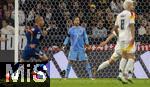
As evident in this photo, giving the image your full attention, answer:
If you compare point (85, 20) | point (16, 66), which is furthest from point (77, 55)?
point (16, 66)

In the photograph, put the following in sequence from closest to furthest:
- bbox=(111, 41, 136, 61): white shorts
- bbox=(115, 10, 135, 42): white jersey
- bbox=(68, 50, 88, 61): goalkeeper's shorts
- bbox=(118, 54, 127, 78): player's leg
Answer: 1. bbox=(118, 54, 127, 78): player's leg
2. bbox=(115, 10, 135, 42): white jersey
3. bbox=(111, 41, 136, 61): white shorts
4. bbox=(68, 50, 88, 61): goalkeeper's shorts

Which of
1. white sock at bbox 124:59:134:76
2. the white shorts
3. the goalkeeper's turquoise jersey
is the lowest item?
white sock at bbox 124:59:134:76

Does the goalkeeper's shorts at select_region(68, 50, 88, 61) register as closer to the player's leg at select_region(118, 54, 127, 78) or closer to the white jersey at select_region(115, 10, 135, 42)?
the white jersey at select_region(115, 10, 135, 42)

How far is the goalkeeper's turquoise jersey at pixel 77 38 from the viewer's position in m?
18.8

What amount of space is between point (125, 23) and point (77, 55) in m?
2.63

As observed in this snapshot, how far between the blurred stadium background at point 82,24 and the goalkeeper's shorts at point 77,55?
9.2 inches

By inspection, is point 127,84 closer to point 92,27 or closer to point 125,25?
point 125,25

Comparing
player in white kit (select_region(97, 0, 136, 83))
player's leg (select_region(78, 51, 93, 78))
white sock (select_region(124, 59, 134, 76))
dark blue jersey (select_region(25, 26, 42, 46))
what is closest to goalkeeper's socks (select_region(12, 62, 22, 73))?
dark blue jersey (select_region(25, 26, 42, 46))

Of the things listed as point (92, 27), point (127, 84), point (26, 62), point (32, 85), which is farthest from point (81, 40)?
point (32, 85)

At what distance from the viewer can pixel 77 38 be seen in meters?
19.0

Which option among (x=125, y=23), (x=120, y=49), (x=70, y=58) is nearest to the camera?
(x=125, y=23)

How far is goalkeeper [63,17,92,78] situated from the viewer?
18703mm

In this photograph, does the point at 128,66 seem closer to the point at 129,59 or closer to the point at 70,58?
the point at 129,59

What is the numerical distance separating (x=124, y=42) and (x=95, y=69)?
228 centimetres
